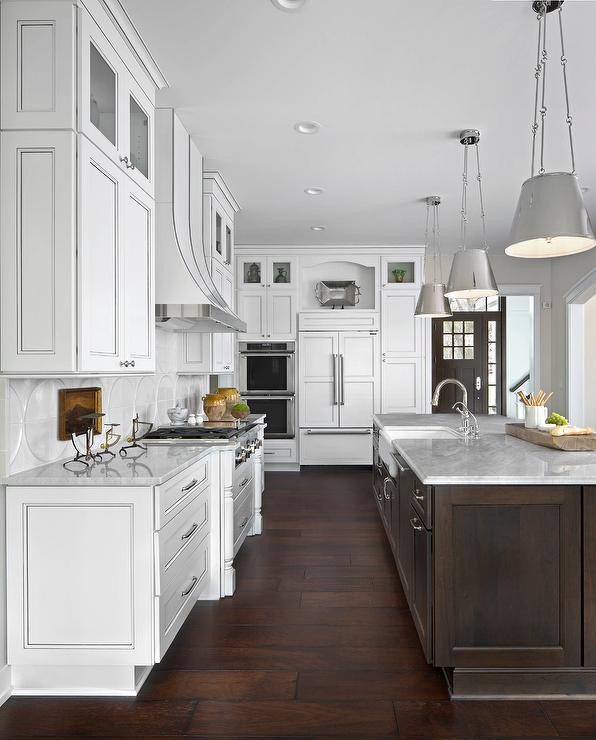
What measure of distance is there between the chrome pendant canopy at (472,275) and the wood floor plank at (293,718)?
7.84 ft

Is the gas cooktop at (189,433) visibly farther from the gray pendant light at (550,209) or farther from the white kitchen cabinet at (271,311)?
the white kitchen cabinet at (271,311)

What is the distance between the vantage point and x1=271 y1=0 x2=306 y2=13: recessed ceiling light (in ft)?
7.13

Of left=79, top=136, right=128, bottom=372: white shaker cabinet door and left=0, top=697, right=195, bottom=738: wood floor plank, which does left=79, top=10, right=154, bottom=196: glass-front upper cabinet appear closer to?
left=79, top=136, right=128, bottom=372: white shaker cabinet door

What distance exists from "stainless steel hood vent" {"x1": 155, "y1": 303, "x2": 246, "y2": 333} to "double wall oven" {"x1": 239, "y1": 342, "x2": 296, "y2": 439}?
99.0 inches

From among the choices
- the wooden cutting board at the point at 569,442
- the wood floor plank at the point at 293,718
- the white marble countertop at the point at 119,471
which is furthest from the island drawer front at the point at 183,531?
the wooden cutting board at the point at 569,442

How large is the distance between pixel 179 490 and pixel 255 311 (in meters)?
4.48

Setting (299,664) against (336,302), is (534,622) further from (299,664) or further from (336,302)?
(336,302)

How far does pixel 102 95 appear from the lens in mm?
2207

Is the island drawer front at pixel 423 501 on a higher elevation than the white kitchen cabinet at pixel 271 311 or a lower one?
lower

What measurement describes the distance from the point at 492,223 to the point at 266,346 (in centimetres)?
293

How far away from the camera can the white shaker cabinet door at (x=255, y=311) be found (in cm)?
670

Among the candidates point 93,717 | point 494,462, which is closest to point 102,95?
point 494,462

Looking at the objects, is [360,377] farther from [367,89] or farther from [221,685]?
[221,685]

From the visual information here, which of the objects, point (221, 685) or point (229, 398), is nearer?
point (221, 685)
